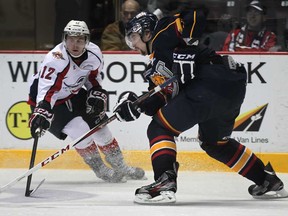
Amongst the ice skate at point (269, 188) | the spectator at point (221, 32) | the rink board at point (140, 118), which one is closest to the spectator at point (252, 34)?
the spectator at point (221, 32)

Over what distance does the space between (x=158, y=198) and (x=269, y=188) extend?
0.65m

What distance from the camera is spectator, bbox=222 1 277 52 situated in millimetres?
6227

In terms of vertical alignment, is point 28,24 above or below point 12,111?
above

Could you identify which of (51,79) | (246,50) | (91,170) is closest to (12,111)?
(91,170)

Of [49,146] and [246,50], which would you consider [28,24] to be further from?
[246,50]

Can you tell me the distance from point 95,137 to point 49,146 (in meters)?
0.83

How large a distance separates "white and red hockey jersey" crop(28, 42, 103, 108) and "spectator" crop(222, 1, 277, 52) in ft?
4.31

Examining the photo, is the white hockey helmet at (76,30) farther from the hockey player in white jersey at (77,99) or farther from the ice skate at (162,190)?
the ice skate at (162,190)

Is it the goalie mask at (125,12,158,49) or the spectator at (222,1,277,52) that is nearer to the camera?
the goalie mask at (125,12,158,49)

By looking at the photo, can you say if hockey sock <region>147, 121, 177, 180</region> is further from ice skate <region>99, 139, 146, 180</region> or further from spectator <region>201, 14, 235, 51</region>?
spectator <region>201, 14, 235, 51</region>

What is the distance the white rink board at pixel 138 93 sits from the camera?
5984 mm

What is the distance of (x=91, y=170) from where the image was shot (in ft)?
19.8

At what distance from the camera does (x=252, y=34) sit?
247 inches

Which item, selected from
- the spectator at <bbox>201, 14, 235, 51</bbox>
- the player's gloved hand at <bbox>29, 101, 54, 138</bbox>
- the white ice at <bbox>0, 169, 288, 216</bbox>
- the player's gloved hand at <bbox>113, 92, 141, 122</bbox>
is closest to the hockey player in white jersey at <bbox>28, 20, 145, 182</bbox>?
the player's gloved hand at <bbox>29, 101, 54, 138</bbox>
